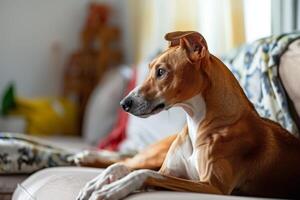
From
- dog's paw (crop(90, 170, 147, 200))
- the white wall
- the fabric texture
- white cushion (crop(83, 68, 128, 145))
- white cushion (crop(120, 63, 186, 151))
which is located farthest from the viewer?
the white wall

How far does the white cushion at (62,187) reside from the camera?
4.33 ft

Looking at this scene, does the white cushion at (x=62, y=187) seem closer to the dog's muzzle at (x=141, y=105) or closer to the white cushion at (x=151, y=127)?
the dog's muzzle at (x=141, y=105)

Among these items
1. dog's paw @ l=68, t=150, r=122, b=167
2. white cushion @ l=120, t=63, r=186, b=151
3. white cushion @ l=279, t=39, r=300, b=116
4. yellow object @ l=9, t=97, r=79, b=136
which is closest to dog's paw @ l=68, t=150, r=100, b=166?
dog's paw @ l=68, t=150, r=122, b=167

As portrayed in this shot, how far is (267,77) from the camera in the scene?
194 centimetres

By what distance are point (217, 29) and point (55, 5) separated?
161cm

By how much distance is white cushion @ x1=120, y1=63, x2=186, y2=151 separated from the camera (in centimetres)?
246

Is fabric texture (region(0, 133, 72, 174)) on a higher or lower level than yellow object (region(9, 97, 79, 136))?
higher

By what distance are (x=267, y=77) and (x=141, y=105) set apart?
57 cm

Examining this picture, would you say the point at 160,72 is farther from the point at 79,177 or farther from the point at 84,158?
the point at 84,158

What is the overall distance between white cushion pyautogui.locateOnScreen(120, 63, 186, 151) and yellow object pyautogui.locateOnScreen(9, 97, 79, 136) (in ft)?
2.48

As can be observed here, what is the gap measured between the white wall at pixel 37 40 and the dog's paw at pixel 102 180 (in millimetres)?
2601

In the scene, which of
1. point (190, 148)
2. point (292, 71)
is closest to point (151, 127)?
point (292, 71)

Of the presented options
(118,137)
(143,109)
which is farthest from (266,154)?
(118,137)

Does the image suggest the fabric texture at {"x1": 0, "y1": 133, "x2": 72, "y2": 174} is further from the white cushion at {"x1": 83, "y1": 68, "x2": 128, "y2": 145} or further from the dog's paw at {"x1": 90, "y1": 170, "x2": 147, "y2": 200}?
the white cushion at {"x1": 83, "y1": 68, "x2": 128, "y2": 145}
